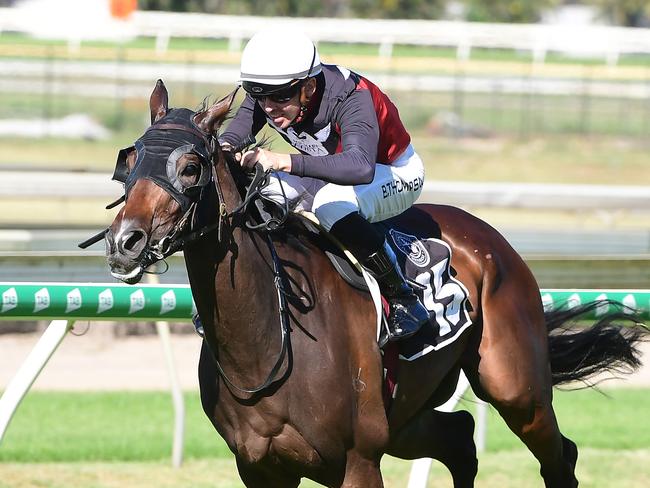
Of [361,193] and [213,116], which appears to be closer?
[213,116]

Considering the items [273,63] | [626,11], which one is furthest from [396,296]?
[626,11]

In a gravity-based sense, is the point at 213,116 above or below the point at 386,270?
above

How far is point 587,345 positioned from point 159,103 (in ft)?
8.00

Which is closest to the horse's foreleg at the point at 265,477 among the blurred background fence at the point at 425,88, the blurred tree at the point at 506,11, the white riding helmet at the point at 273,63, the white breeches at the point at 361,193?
the white breeches at the point at 361,193

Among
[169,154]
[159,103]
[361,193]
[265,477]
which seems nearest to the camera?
[169,154]

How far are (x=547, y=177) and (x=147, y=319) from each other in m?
20.7

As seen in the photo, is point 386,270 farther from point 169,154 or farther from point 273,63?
point 169,154

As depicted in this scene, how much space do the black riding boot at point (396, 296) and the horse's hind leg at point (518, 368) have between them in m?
0.49

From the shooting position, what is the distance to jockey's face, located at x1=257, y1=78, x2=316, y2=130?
4246 mm

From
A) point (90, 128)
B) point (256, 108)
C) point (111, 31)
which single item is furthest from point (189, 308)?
point (111, 31)

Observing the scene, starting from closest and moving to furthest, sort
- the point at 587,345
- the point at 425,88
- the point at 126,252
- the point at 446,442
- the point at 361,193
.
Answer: the point at 126,252 → the point at 361,193 → the point at 446,442 → the point at 587,345 → the point at 425,88

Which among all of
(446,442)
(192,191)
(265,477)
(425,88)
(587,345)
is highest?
(192,191)

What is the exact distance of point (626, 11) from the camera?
50812 millimetres

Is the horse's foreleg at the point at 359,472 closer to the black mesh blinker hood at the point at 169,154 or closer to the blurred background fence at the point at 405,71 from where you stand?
the black mesh blinker hood at the point at 169,154
